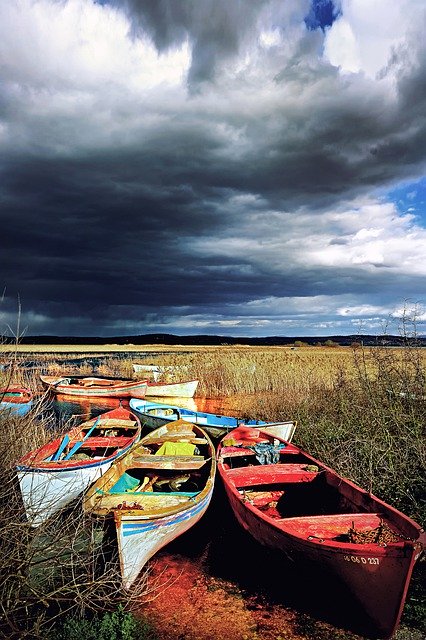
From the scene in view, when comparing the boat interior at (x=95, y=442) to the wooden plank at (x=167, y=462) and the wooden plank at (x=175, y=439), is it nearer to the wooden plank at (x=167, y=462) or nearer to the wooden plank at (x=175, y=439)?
the wooden plank at (x=175, y=439)

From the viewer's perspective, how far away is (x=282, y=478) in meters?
8.74

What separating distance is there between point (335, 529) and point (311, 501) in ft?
6.49

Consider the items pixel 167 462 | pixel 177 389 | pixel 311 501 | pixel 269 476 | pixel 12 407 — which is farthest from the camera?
pixel 177 389

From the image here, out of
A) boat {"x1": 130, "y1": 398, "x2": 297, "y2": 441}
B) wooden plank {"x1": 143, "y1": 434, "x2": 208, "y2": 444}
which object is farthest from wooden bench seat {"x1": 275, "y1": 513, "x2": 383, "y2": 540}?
boat {"x1": 130, "y1": 398, "x2": 297, "y2": 441}

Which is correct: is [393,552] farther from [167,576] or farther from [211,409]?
[211,409]

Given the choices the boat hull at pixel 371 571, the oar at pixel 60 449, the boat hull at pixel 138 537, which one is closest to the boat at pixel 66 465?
the oar at pixel 60 449

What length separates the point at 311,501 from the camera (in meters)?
8.68

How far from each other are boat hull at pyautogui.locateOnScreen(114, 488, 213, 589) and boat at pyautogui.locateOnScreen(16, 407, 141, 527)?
98 centimetres

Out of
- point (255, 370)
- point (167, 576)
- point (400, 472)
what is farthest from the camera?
point (255, 370)

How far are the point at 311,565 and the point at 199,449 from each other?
6273 millimetres

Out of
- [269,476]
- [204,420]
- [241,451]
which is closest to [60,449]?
[241,451]

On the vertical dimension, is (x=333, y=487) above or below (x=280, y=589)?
above

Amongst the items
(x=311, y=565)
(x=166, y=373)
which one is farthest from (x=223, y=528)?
(x=166, y=373)

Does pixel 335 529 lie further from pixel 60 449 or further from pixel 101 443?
pixel 101 443
